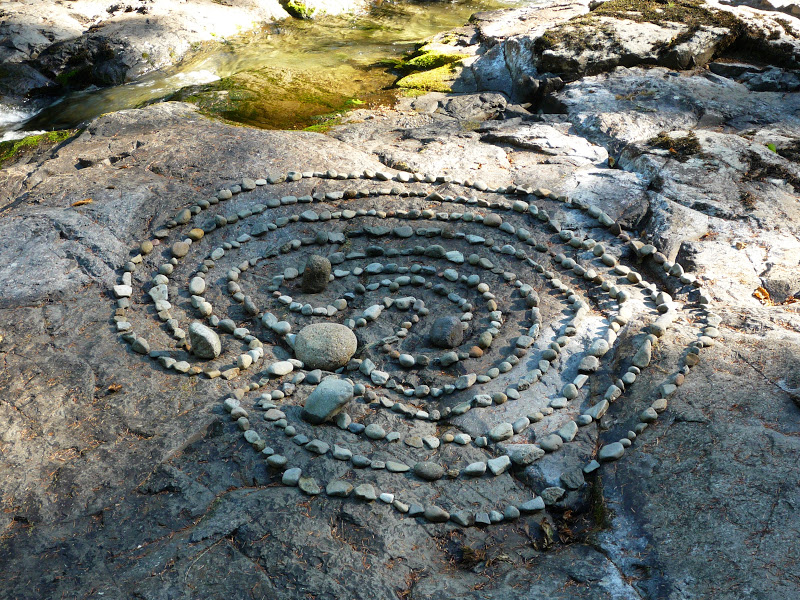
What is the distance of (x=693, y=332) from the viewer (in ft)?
17.7

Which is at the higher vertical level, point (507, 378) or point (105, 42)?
point (105, 42)

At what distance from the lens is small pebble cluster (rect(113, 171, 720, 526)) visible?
4691mm

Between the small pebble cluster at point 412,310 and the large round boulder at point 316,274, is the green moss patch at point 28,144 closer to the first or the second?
the small pebble cluster at point 412,310

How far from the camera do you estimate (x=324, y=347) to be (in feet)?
18.0

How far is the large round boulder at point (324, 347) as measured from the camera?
5.47m

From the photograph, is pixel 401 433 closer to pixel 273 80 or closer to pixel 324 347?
pixel 324 347

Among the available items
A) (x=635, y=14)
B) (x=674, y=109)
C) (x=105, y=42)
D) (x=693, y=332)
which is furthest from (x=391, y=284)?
(x=105, y=42)

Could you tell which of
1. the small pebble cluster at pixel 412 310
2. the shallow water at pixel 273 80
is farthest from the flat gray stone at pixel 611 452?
the shallow water at pixel 273 80

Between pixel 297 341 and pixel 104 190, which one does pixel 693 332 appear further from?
pixel 104 190

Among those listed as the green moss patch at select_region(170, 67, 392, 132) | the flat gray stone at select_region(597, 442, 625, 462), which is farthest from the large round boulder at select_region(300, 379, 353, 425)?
the green moss patch at select_region(170, 67, 392, 132)

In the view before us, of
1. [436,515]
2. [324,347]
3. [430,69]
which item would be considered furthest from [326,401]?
[430,69]

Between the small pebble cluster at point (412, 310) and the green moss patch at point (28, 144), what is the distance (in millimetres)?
4329

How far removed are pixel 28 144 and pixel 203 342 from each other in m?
6.53

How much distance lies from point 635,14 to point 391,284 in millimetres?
8071
